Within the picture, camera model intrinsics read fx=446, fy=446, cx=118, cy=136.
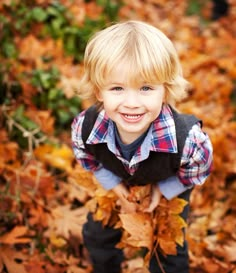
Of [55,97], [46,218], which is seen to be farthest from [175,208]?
[55,97]

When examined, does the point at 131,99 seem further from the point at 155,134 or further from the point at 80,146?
the point at 80,146

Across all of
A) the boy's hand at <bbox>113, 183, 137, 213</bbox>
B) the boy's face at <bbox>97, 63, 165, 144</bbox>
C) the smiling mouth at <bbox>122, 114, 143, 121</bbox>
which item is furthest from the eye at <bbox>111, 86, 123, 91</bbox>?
the boy's hand at <bbox>113, 183, 137, 213</bbox>

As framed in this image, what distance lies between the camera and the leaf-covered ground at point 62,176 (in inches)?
107

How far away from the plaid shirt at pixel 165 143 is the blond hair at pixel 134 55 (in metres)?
0.20

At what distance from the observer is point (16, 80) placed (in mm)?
3568

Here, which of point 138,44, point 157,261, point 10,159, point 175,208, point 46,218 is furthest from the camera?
point 10,159

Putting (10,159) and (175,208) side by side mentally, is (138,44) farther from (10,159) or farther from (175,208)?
(10,159)

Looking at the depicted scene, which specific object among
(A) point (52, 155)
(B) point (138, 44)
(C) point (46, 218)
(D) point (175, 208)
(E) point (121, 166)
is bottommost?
(C) point (46, 218)

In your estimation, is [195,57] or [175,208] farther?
[195,57]

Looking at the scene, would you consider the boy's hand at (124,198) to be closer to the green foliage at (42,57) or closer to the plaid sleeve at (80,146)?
the plaid sleeve at (80,146)

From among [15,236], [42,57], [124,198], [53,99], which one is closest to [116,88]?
[124,198]

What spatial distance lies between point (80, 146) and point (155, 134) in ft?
1.35

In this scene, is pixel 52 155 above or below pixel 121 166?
below

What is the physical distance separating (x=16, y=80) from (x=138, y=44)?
195 centimetres
